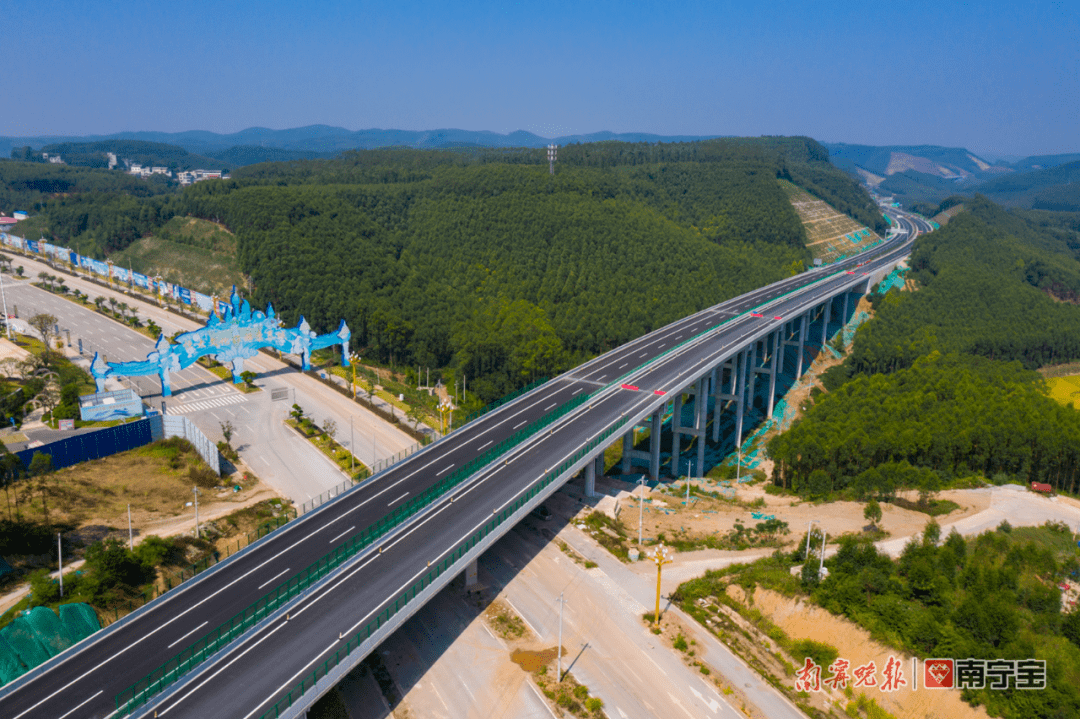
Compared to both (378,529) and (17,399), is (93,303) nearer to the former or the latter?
(17,399)

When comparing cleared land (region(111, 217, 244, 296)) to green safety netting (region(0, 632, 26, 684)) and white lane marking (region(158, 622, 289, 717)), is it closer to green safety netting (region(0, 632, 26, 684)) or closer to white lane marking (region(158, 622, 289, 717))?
green safety netting (region(0, 632, 26, 684))

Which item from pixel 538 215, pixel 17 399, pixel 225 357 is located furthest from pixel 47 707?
pixel 538 215

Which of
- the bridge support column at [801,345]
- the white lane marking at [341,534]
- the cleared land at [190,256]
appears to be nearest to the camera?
the white lane marking at [341,534]

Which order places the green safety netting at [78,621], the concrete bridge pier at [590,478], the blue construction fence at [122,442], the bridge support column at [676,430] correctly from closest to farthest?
the green safety netting at [78,621]
the blue construction fence at [122,442]
the concrete bridge pier at [590,478]
the bridge support column at [676,430]

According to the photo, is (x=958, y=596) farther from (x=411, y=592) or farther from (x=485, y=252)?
(x=485, y=252)

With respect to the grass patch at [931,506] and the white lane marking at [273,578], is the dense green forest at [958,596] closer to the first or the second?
the grass patch at [931,506]

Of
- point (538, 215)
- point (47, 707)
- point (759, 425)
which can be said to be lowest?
point (759, 425)

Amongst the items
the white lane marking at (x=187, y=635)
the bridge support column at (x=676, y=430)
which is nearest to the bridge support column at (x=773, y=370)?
the bridge support column at (x=676, y=430)
